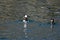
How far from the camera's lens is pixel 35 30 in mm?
39000

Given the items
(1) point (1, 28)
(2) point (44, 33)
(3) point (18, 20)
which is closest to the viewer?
(2) point (44, 33)

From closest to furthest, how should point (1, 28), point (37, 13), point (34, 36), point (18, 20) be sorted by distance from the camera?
point (34, 36)
point (1, 28)
point (18, 20)
point (37, 13)

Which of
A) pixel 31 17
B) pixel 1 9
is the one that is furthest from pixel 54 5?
pixel 1 9

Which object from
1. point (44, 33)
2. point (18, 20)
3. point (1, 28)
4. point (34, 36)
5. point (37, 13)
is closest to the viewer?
point (34, 36)

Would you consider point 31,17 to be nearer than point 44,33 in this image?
No

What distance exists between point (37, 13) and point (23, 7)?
145 inches

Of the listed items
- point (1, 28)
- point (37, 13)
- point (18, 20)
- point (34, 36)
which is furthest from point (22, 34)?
point (37, 13)

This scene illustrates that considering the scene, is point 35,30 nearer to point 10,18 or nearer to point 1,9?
point 10,18

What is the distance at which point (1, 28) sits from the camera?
40.3 metres

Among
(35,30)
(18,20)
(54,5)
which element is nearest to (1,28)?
(35,30)

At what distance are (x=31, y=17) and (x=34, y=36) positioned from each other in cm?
1828

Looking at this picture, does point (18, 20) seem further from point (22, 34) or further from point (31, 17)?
point (22, 34)

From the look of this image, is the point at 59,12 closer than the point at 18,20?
No

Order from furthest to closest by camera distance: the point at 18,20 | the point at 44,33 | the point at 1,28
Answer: the point at 18,20 → the point at 1,28 → the point at 44,33
